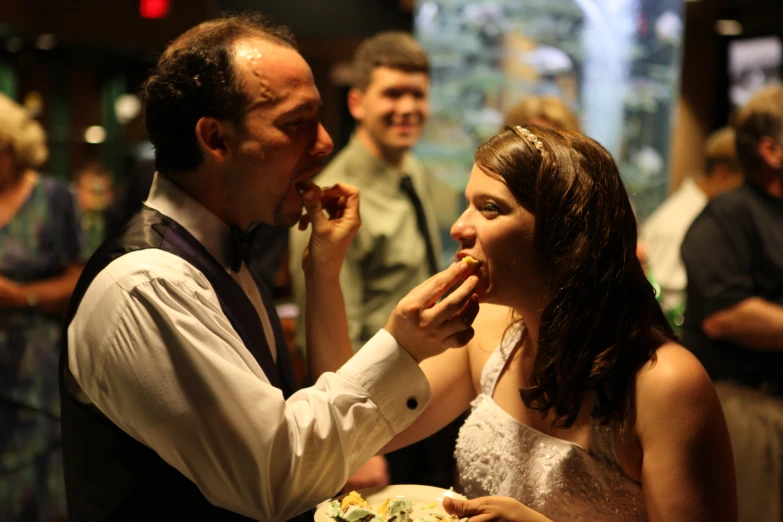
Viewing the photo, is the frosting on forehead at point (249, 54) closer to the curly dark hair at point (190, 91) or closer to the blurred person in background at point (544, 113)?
the curly dark hair at point (190, 91)

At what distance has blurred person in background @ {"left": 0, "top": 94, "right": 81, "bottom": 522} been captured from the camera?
357 cm

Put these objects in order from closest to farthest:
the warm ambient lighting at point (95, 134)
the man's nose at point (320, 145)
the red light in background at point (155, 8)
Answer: the man's nose at point (320, 145) → the red light in background at point (155, 8) → the warm ambient lighting at point (95, 134)

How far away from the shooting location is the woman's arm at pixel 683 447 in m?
1.38

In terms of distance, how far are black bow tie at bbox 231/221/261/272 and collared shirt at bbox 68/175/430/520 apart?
172mm

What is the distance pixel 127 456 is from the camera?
146 centimetres

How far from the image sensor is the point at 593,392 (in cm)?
155

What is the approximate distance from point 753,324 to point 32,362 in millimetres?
2881

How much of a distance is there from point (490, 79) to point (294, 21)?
60.4 inches

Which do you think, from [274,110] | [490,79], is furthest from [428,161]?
[274,110]

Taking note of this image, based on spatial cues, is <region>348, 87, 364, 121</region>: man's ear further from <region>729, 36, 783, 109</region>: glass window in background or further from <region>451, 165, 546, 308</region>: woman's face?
<region>729, 36, 783, 109</region>: glass window in background

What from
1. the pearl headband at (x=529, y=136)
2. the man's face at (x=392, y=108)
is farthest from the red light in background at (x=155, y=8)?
the pearl headband at (x=529, y=136)

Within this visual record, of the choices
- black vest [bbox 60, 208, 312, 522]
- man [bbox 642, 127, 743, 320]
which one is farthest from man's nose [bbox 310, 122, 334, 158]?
man [bbox 642, 127, 743, 320]

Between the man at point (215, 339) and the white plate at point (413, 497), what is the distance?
0.07 m

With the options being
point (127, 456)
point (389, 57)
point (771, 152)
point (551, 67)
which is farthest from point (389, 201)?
point (127, 456)
